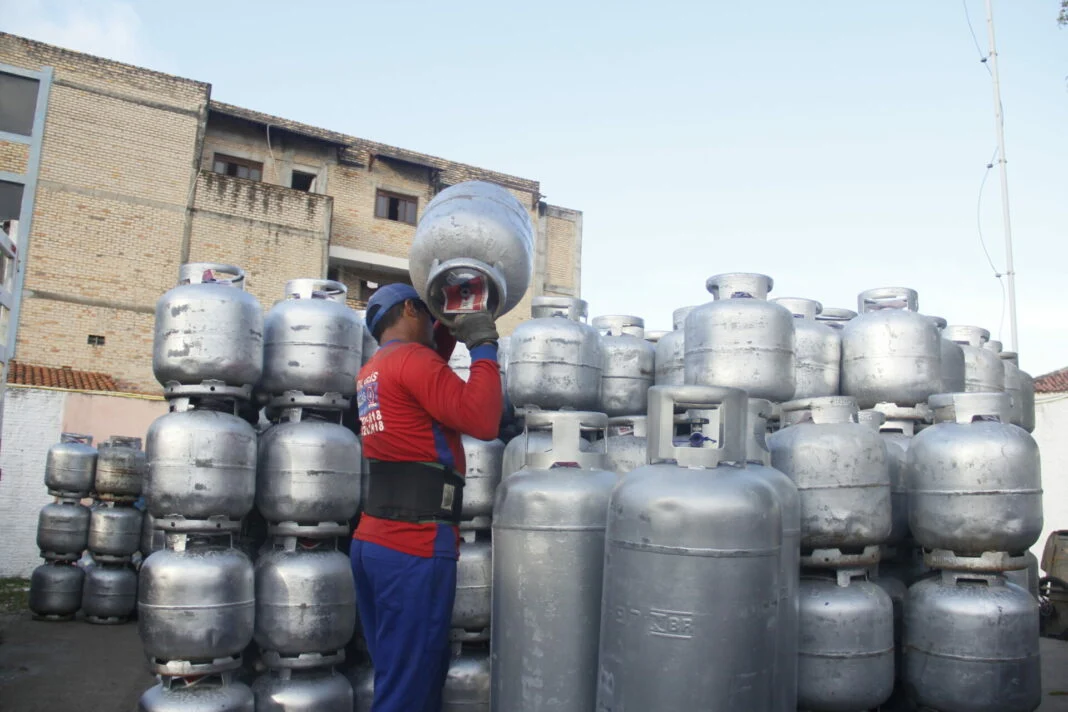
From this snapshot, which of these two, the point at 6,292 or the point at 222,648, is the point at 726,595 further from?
the point at 6,292

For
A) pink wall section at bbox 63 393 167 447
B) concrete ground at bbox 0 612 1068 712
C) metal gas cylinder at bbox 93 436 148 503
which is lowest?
concrete ground at bbox 0 612 1068 712

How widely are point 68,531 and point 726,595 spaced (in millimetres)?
7912

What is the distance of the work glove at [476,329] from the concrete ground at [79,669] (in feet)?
11.7

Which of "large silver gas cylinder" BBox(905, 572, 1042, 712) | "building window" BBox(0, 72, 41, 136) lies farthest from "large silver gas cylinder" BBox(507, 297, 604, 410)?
"building window" BBox(0, 72, 41, 136)

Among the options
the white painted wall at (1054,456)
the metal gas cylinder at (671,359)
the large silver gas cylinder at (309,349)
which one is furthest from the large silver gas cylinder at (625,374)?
the white painted wall at (1054,456)

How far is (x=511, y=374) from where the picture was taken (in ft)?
14.0

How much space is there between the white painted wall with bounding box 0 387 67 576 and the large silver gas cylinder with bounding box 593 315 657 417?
11.4 metres

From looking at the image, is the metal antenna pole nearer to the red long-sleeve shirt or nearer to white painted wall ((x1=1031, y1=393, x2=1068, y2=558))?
white painted wall ((x1=1031, y1=393, x2=1068, y2=558))

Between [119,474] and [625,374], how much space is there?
6.14 metres

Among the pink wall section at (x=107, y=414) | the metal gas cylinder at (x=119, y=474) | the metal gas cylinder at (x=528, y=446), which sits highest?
the pink wall section at (x=107, y=414)

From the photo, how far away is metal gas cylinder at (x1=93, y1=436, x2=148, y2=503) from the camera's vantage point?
8.33 metres

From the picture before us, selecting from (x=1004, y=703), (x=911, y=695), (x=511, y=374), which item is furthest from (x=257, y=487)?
(x=1004, y=703)

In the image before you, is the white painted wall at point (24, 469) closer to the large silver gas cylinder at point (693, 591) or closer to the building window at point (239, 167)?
the building window at point (239, 167)

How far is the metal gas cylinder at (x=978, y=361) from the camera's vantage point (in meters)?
5.24
